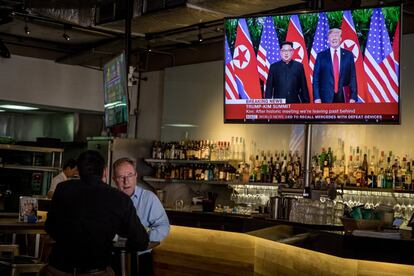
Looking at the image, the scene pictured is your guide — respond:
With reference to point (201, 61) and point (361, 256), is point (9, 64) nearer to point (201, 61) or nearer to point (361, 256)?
point (201, 61)

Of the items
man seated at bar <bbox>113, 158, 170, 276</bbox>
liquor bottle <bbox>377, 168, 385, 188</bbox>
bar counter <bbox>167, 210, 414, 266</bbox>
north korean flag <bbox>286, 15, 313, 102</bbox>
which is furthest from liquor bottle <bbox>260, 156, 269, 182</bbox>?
man seated at bar <bbox>113, 158, 170, 276</bbox>

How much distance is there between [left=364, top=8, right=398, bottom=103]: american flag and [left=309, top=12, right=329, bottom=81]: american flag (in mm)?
390

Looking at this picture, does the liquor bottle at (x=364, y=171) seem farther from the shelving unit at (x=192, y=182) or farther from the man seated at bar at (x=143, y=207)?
the man seated at bar at (x=143, y=207)

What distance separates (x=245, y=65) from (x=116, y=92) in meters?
2.03

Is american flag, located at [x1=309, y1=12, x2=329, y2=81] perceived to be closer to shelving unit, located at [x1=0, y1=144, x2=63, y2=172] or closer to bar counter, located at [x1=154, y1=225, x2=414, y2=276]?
bar counter, located at [x1=154, y1=225, x2=414, y2=276]

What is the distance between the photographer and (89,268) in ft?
11.5

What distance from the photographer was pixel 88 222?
342 cm

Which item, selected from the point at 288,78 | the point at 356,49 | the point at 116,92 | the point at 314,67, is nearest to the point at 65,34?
the point at 116,92

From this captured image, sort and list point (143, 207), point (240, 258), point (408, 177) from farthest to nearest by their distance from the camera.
A: point (408, 177), point (240, 258), point (143, 207)

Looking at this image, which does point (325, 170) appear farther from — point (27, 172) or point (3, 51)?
point (27, 172)

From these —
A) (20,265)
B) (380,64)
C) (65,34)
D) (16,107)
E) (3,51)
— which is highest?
(65,34)

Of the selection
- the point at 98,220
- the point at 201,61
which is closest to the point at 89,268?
the point at 98,220

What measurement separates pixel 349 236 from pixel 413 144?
10.9 ft

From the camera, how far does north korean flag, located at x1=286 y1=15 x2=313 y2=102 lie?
5988 mm
